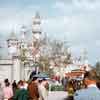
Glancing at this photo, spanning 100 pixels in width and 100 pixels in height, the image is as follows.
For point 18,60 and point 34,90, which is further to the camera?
point 18,60

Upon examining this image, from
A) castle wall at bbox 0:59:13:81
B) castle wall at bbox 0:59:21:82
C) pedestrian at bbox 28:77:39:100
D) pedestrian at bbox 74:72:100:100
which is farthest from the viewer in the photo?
castle wall at bbox 0:59:21:82

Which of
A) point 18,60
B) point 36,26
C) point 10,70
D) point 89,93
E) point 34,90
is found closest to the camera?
point 89,93

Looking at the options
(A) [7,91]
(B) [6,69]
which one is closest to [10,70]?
(B) [6,69]

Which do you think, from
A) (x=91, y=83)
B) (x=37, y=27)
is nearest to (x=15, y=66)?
(x=91, y=83)

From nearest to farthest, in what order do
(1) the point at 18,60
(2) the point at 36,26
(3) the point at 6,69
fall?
(3) the point at 6,69 → (1) the point at 18,60 → (2) the point at 36,26

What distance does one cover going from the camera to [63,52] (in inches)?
3871

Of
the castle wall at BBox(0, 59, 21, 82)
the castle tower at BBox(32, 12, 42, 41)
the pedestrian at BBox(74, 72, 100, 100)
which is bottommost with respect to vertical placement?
the castle wall at BBox(0, 59, 21, 82)

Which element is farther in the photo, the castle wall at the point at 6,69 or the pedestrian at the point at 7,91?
the castle wall at the point at 6,69

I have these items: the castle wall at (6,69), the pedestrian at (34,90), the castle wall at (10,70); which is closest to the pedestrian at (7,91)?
the pedestrian at (34,90)

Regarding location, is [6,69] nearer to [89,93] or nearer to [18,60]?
[18,60]

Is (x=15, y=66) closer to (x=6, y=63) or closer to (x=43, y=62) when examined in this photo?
(x=6, y=63)

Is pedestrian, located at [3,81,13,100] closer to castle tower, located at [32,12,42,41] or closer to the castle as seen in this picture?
the castle

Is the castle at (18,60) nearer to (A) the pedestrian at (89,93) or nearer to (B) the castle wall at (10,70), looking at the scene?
(B) the castle wall at (10,70)

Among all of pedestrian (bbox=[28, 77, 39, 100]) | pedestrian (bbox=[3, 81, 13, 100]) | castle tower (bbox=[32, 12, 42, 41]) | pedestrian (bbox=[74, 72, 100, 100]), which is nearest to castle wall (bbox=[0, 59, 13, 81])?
pedestrian (bbox=[3, 81, 13, 100])
